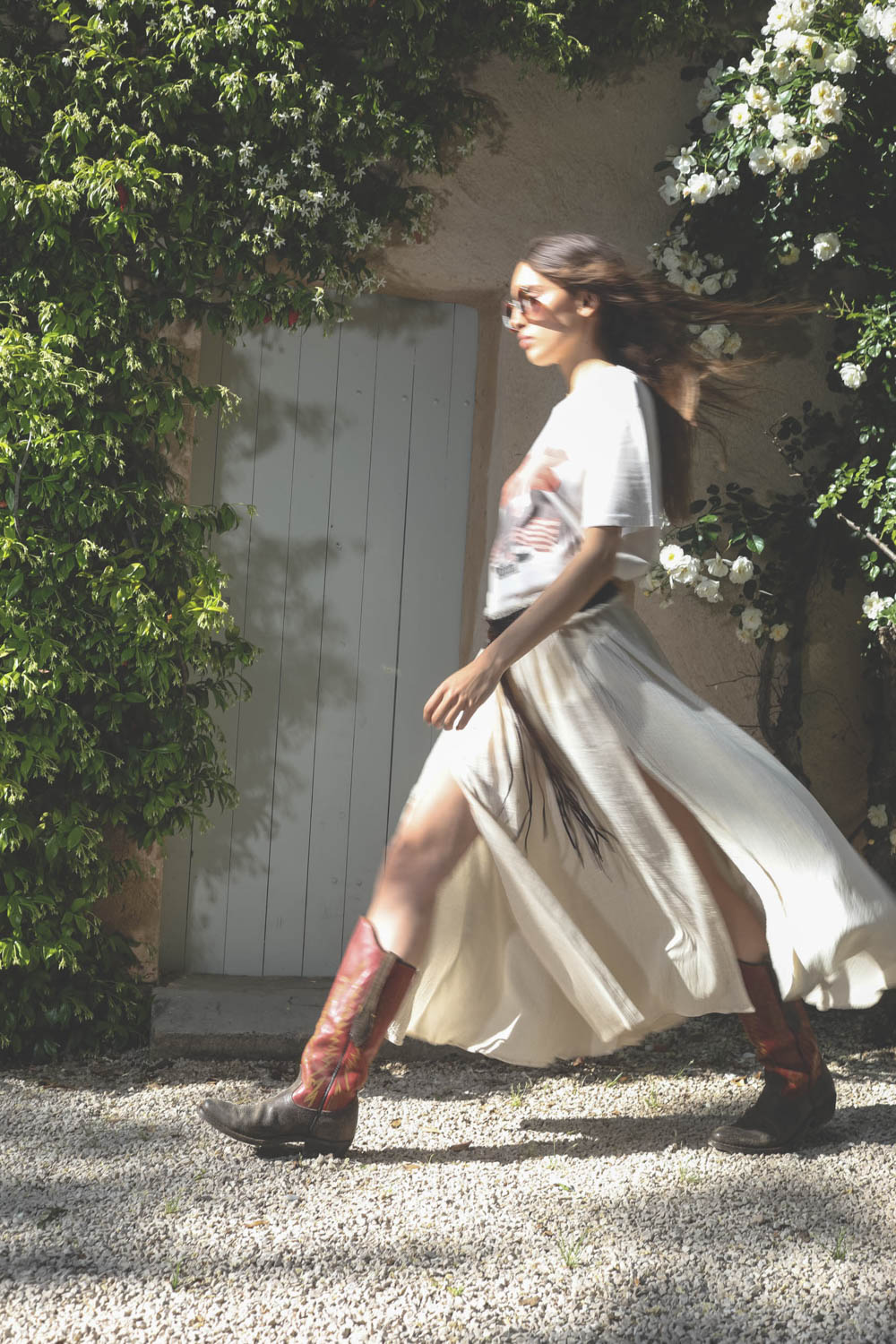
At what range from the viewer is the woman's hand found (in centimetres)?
216

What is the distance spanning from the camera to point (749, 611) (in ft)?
12.1

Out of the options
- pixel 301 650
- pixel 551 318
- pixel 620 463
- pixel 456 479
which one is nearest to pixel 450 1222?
pixel 620 463

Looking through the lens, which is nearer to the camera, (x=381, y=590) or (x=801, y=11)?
(x=801, y=11)

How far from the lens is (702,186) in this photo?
3.43 meters

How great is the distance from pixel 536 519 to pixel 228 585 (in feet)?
5.29

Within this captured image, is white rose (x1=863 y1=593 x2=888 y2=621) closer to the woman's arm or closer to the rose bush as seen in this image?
the rose bush

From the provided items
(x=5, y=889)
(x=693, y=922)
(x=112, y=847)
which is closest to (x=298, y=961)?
(x=112, y=847)

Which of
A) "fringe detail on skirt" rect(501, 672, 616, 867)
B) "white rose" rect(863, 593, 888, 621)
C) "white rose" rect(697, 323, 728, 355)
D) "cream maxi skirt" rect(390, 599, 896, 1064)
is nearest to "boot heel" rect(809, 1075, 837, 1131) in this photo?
"cream maxi skirt" rect(390, 599, 896, 1064)

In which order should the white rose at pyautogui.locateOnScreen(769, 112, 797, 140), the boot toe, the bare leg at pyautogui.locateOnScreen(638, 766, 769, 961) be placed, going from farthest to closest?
the white rose at pyautogui.locateOnScreen(769, 112, 797, 140), the bare leg at pyautogui.locateOnScreen(638, 766, 769, 961), the boot toe

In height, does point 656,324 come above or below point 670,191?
below

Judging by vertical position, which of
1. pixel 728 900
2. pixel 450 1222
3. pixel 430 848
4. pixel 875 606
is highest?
pixel 875 606

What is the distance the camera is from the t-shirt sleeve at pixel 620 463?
88.2 inches

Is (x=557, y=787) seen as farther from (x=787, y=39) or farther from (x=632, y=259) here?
(x=787, y=39)

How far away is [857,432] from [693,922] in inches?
76.7
